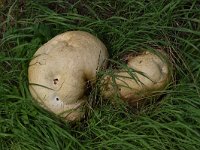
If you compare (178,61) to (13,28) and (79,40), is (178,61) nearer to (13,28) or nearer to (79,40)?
(79,40)

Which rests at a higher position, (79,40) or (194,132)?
(79,40)

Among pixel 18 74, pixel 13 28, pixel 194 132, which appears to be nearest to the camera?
pixel 194 132

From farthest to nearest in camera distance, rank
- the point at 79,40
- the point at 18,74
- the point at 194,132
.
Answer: the point at 18,74, the point at 79,40, the point at 194,132

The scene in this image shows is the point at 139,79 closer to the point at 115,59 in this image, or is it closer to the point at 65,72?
the point at 115,59

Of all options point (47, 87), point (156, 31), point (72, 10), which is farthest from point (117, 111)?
point (72, 10)
